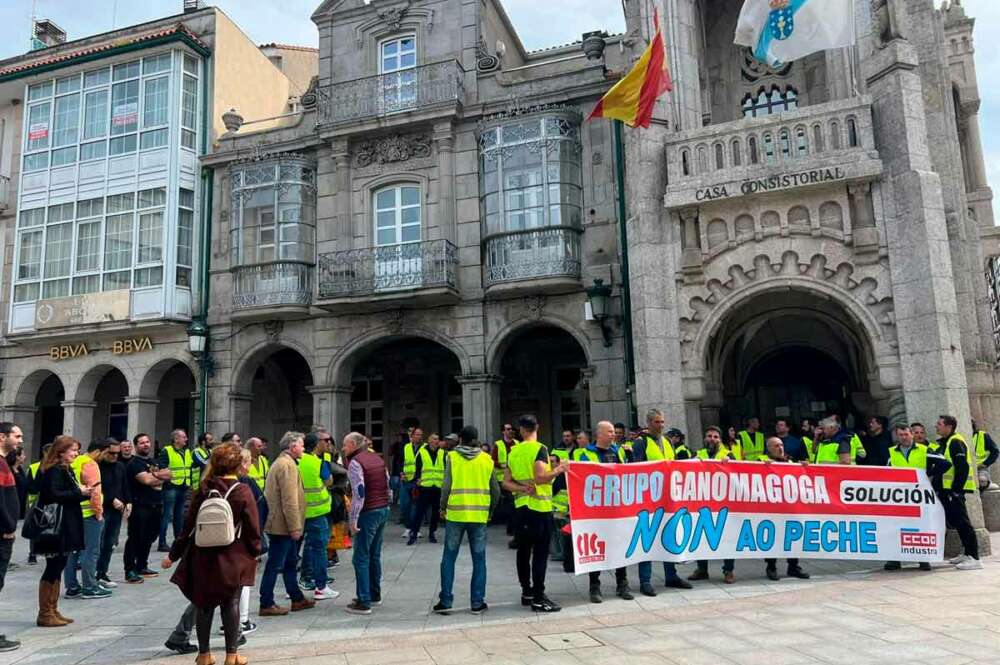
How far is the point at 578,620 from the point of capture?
6.76m

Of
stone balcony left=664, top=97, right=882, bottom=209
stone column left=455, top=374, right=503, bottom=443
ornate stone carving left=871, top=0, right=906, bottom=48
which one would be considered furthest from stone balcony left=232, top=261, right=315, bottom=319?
ornate stone carving left=871, top=0, right=906, bottom=48

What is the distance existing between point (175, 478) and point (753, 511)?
27.8 ft

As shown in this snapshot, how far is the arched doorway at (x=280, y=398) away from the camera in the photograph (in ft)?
67.6

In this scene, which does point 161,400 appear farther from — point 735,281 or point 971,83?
point 971,83

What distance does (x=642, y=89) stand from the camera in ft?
40.0

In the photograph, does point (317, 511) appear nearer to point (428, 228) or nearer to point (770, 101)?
point (428, 228)

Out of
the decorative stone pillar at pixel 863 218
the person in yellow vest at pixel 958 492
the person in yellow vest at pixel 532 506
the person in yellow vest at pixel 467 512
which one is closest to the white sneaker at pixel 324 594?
the person in yellow vest at pixel 467 512

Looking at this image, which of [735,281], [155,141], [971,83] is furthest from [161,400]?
[971,83]

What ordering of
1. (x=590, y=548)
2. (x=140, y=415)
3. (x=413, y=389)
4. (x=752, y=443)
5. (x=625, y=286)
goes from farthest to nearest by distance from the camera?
1. (x=413, y=389)
2. (x=140, y=415)
3. (x=625, y=286)
4. (x=752, y=443)
5. (x=590, y=548)

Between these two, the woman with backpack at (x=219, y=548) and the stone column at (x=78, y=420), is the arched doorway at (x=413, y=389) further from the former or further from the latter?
the woman with backpack at (x=219, y=548)

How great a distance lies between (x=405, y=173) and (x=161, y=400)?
10837mm

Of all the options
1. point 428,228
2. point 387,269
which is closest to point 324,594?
point 387,269

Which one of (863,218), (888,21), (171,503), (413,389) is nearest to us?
(888,21)

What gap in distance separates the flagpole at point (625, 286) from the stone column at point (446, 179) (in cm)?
371
